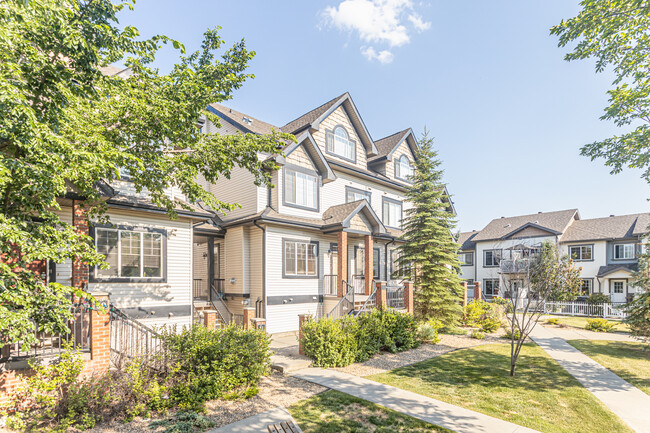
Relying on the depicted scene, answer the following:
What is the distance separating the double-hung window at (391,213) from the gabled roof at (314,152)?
5749mm

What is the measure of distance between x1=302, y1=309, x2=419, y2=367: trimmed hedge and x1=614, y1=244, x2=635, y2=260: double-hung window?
94.1ft

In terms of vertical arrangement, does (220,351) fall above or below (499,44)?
below

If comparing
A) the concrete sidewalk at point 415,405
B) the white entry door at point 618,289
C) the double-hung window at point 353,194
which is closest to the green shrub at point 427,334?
the concrete sidewalk at point 415,405

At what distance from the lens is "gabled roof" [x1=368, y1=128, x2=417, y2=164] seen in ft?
72.5

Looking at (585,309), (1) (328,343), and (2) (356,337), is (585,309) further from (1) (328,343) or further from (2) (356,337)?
(1) (328,343)

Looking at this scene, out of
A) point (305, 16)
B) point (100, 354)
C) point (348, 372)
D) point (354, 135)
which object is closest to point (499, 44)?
point (305, 16)

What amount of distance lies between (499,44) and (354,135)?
999 centimetres

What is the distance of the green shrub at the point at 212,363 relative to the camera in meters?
7.20

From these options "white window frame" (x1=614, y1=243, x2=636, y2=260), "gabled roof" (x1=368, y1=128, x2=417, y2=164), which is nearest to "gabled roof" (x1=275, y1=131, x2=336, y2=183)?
"gabled roof" (x1=368, y1=128, x2=417, y2=164)

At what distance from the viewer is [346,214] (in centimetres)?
1691

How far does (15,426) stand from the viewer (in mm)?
5664

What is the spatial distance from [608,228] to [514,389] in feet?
107

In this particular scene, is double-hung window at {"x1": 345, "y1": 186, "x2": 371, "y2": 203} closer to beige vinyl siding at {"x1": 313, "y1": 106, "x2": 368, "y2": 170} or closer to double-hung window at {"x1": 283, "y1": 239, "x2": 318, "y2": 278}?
beige vinyl siding at {"x1": 313, "y1": 106, "x2": 368, "y2": 170}

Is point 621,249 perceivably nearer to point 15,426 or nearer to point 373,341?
point 373,341
